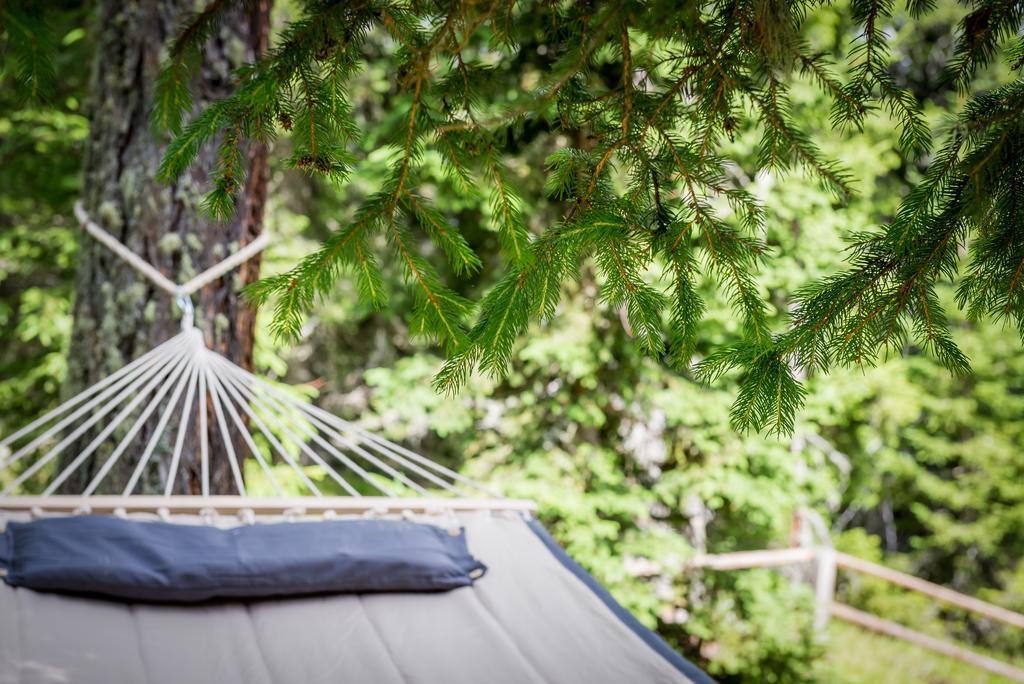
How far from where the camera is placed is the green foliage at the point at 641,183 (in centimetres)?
93

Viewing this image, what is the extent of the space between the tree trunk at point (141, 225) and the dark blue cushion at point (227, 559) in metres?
0.61

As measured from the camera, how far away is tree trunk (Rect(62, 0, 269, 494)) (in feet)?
7.11

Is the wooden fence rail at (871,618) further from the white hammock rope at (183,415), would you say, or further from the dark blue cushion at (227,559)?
the dark blue cushion at (227,559)

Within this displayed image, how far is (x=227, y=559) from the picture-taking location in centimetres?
152

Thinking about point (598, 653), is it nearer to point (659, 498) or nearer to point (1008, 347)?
point (659, 498)

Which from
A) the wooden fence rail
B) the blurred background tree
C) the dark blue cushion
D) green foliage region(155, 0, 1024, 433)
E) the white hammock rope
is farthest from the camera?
the wooden fence rail

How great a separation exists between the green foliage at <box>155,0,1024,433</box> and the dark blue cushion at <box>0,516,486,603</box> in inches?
29.2

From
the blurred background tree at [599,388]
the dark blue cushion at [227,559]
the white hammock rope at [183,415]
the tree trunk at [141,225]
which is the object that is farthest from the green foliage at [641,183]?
the blurred background tree at [599,388]

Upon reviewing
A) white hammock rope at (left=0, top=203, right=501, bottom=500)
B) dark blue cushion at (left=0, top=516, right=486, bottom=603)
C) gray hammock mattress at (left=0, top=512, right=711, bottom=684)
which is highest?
white hammock rope at (left=0, top=203, right=501, bottom=500)

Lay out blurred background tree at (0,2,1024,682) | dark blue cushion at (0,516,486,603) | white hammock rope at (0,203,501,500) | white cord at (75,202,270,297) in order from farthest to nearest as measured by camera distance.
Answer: blurred background tree at (0,2,1024,682) < white cord at (75,202,270,297) < white hammock rope at (0,203,501,500) < dark blue cushion at (0,516,486,603)

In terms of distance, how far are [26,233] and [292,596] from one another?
9.36ft

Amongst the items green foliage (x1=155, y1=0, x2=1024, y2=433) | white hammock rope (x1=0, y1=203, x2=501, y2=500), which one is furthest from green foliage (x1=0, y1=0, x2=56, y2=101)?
white hammock rope (x1=0, y1=203, x2=501, y2=500)

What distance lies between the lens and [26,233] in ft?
11.7

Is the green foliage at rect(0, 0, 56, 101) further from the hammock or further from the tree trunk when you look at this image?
the tree trunk
